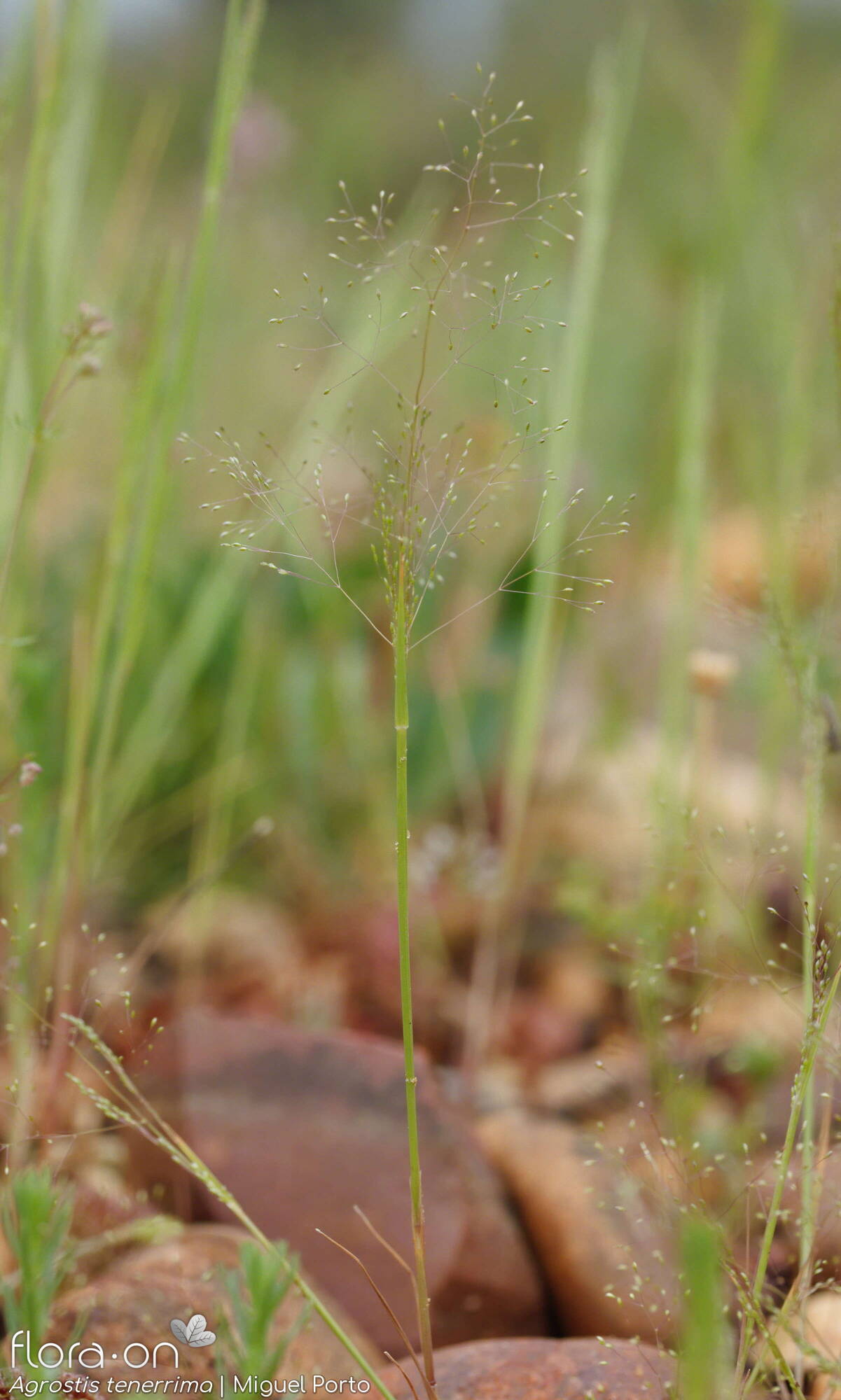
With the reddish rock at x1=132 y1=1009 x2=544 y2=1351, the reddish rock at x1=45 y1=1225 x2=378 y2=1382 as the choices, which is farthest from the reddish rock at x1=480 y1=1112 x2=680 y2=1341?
the reddish rock at x1=45 y1=1225 x2=378 y2=1382

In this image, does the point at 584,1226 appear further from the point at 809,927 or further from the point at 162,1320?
the point at 809,927

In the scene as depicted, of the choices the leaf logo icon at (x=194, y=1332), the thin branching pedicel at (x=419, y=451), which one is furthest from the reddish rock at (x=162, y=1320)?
the thin branching pedicel at (x=419, y=451)

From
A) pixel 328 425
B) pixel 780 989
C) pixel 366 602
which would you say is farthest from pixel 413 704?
pixel 780 989

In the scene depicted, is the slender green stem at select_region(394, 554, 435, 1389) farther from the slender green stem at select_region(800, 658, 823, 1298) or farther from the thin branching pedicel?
the slender green stem at select_region(800, 658, 823, 1298)

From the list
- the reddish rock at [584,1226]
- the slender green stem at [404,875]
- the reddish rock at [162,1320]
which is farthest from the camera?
the reddish rock at [584,1226]

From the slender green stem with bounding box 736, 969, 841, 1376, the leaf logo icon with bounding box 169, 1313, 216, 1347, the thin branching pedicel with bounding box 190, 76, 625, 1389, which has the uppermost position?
the thin branching pedicel with bounding box 190, 76, 625, 1389

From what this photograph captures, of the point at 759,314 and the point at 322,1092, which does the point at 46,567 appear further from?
the point at 759,314

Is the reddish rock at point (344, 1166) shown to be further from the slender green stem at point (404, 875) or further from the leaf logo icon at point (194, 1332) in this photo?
the slender green stem at point (404, 875)
